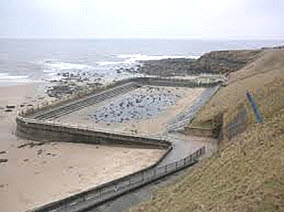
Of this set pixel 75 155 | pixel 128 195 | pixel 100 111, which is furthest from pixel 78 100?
pixel 128 195

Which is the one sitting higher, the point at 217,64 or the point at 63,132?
the point at 217,64

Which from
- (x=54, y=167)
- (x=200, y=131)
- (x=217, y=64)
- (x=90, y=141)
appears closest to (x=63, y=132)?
(x=90, y=141)

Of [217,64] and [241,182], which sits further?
[217,64]

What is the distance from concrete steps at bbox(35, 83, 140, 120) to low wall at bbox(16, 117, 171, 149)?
8.81ft

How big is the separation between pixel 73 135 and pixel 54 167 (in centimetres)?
549

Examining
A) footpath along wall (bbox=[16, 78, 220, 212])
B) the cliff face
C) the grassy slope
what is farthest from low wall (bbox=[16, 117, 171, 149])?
the cliff face

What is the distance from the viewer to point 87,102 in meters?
41.5

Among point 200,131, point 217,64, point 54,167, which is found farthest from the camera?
point 217,64

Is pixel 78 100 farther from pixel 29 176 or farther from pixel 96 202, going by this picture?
pixel 96 202

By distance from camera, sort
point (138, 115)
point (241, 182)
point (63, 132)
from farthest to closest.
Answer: point (138, 115) < point (63, 132) < point (241, 182)

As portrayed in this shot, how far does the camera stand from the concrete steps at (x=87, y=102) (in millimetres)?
34312

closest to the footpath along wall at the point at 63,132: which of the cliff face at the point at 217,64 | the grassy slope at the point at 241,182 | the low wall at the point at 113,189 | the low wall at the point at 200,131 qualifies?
the low wall at the point at 200,131

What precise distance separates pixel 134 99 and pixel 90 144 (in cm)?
1888

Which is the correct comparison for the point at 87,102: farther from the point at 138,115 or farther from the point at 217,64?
the point at 217,64
